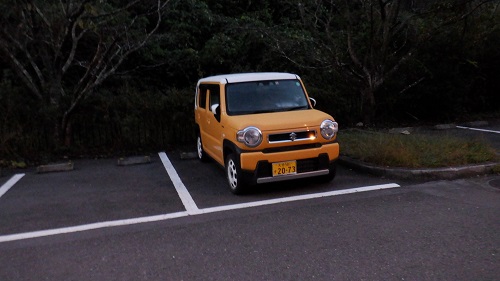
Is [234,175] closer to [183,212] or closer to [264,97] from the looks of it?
[183,212]

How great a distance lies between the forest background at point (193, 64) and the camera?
8.84m

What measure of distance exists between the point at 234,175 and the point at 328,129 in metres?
1.45

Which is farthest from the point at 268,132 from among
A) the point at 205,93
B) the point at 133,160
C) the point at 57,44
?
the point at 57,44

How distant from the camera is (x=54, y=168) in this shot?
8.11 metres

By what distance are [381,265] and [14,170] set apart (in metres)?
7.34

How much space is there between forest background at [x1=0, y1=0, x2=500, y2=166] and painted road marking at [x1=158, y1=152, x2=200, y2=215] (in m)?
1.57

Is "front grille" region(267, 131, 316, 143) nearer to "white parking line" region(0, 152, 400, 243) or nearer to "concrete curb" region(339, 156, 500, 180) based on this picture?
"white parking line" region(0, 152, 400, 243)

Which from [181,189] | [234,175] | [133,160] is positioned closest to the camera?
[234,175]

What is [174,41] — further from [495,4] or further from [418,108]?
[495,4]

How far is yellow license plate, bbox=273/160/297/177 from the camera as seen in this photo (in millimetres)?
5609

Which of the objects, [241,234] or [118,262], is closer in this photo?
[118,262]

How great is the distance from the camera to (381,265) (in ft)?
11.9

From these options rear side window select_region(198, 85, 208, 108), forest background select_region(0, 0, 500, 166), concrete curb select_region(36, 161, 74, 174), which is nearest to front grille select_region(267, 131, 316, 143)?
rear side window select_region(198, 85, 208, 108)

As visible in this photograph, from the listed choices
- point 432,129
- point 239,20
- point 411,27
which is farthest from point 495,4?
point 239,20
